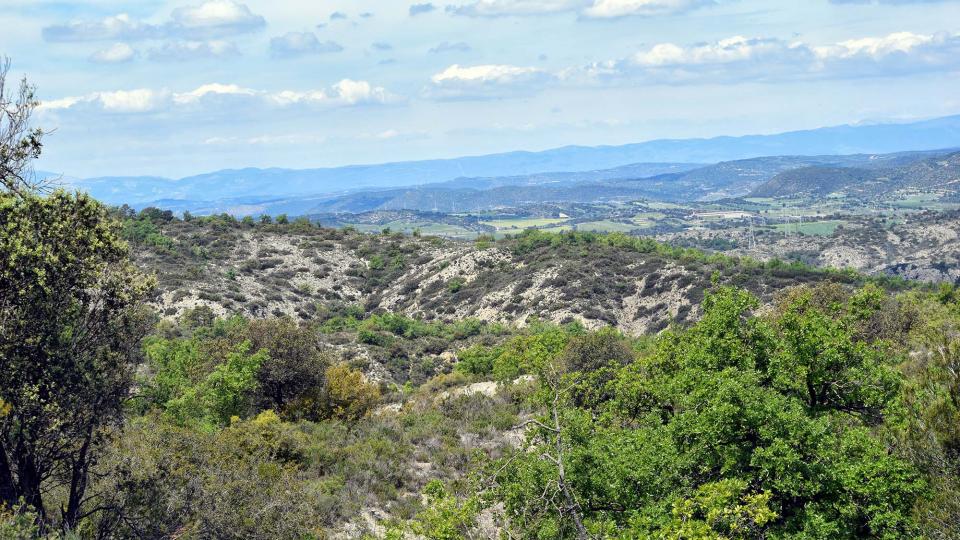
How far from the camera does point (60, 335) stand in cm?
1159

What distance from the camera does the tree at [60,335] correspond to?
437 inches

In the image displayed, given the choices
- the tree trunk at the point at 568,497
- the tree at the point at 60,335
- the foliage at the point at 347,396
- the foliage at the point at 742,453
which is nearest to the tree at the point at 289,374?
the foliage at the point at 347,396

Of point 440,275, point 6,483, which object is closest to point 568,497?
point 6,483

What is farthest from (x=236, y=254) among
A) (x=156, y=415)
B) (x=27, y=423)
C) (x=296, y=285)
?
(x=27, y=423)

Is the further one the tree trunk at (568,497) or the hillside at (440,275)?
the hillside at (440,275)

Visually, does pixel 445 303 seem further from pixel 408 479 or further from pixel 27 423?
pixel 27 423

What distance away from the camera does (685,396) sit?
12.2 m

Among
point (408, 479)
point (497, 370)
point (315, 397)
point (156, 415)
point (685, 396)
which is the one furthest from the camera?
point (497, 370)

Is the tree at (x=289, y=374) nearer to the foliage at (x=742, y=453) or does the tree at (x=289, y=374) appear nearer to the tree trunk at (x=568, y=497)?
the foliage at (x=742, y=453)

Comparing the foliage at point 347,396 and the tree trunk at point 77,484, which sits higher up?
the tree trunk at point 77,484

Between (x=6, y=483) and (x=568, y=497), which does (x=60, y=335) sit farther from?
(x=568, y=497)

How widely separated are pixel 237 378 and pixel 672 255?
173ft

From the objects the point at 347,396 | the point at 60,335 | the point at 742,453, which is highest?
the point at 60,335

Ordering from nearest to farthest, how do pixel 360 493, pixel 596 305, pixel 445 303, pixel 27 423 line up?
pixel 27 423 → pixel 360 493 → pixel 596 305 → pixel 445 303
